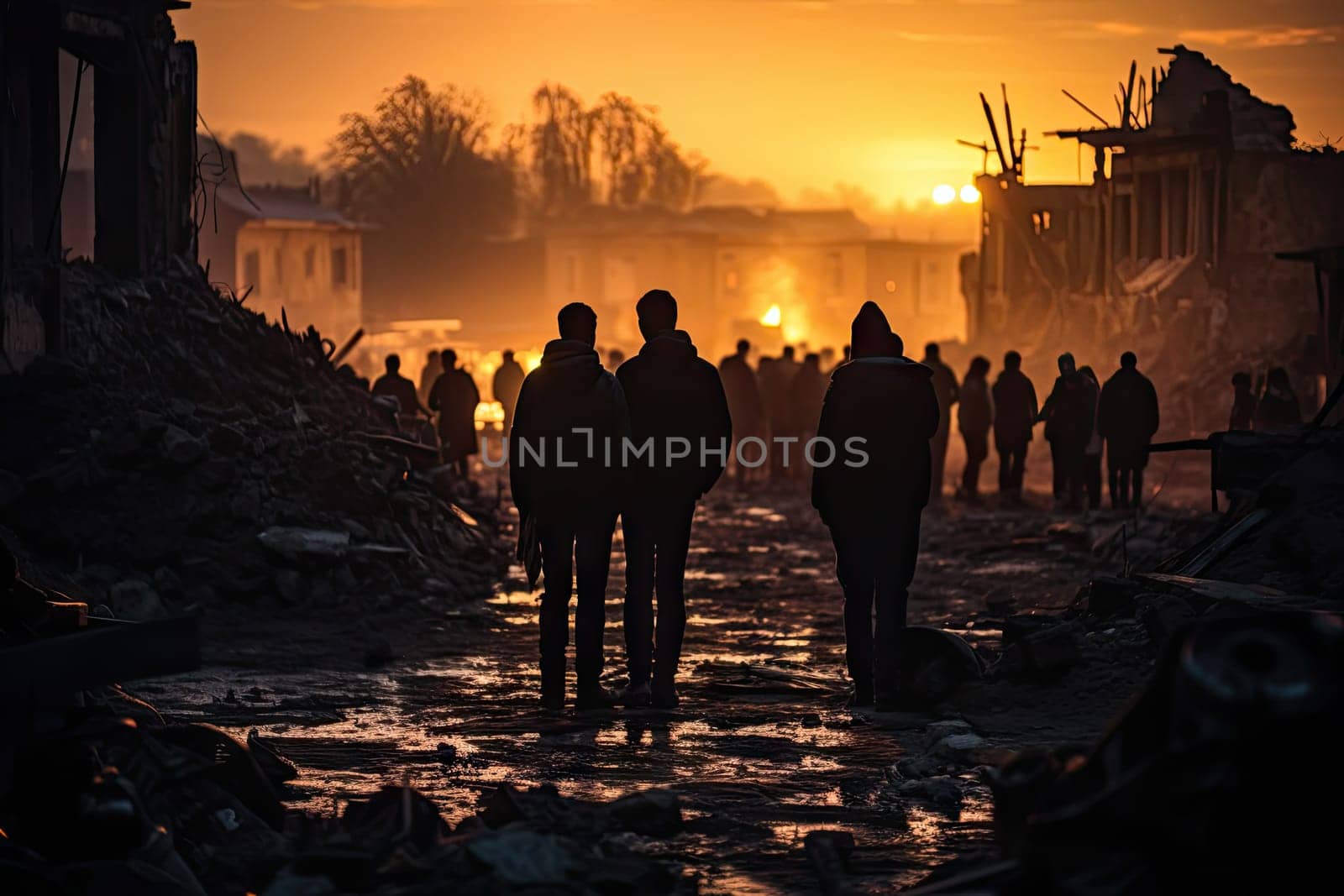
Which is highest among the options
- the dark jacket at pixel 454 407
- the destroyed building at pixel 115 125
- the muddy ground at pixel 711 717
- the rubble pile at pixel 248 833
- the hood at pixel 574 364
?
the destroyed building at pixel 115 125

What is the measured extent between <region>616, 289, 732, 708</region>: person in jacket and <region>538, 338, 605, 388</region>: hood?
0.42 m

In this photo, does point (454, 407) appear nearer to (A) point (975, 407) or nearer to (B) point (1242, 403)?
(A) point (975, 407)

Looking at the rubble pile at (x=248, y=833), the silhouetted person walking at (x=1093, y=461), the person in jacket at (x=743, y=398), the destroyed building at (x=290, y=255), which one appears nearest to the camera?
the rubble pile at (x=248, y=833)

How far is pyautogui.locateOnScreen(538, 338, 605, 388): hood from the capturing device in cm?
908

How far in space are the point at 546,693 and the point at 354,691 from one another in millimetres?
1365

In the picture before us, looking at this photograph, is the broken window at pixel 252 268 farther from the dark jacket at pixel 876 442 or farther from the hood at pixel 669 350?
the dark jacket at pixel 876 442

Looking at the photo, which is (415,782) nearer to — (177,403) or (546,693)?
(546,693)

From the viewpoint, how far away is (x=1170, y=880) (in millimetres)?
4656

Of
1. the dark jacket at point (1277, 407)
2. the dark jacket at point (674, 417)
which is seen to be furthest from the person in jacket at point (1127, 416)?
the dark jacket at point (674, 417)

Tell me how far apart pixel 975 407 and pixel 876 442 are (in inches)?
516

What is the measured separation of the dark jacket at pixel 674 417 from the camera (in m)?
9.43

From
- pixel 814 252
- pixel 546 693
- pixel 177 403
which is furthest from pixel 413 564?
pixel 814 252

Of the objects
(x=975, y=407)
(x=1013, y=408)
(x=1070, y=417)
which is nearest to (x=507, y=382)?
(x=975, y=407)

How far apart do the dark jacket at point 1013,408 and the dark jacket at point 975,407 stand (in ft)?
2.31
